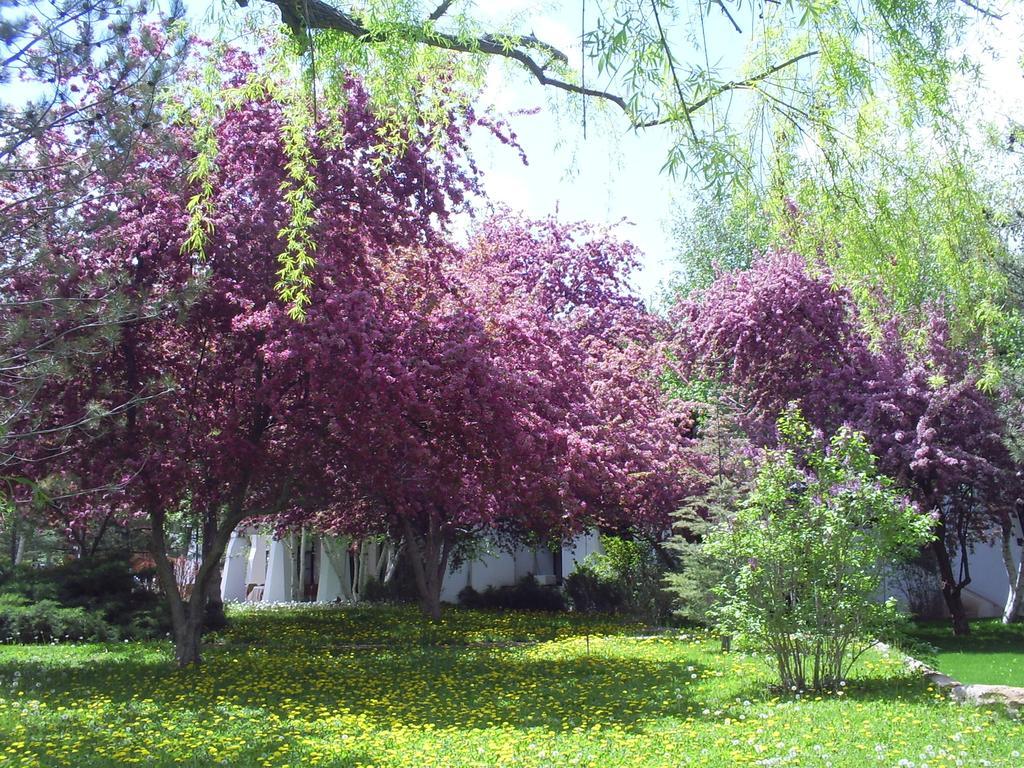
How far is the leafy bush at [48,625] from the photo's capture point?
15.3 metres

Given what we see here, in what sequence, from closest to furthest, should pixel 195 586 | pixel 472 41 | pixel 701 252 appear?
1. pixel 472 41
2. pixel 195 586
3. pixel 701 252

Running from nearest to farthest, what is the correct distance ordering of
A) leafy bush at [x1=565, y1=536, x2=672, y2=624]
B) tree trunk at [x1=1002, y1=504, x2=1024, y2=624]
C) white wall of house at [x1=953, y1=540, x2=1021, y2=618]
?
tree trunk at [x1=1002, y1=504, x2=1024, y2=624], leafy bush at [x1=565, y1=536, x2=672, y2=624], white wall of house at [x1=953, y1=540, x2=1021, y2=618]

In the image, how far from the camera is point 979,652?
12.7 metres

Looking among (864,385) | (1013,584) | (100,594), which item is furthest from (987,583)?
(100,594)

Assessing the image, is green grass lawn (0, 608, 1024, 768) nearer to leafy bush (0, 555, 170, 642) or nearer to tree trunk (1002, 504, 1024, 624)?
leafy bush (0, 555, 170, 642)

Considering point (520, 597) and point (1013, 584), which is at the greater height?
point (1013, 584)

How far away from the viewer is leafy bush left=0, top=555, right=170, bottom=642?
15.6 meters

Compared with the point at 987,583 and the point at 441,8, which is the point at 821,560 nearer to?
the point at 441,8

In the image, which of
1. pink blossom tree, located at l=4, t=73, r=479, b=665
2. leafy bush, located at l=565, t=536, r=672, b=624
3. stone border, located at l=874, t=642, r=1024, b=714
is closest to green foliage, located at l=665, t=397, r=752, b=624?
leafy bush, located at l=565, t=536, r=672, b=624

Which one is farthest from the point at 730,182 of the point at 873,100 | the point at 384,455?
the point at 384,455

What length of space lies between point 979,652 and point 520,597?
39.8 feet

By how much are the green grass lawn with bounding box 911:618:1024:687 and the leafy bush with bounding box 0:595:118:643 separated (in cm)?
1225

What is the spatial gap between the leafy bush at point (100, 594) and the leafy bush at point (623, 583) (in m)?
8.67

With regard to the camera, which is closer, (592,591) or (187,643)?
(187,643)
